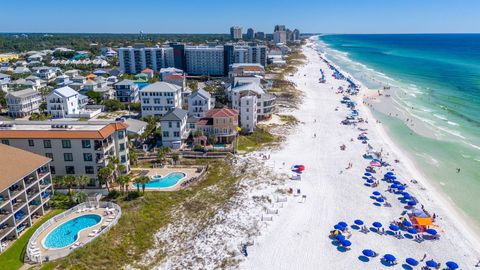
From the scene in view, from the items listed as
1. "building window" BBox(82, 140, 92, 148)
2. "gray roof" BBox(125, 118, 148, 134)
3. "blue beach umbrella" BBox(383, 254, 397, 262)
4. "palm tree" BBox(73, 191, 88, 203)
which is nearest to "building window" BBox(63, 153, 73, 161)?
"building window" BBox(82, 140, 92, 148)

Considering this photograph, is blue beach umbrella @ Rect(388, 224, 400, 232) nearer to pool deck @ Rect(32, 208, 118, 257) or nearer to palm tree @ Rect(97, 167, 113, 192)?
pool deck @ Rect(32, 208, 118, 257)

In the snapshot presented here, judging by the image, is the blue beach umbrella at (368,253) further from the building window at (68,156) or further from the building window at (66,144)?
the building window at (66,144)

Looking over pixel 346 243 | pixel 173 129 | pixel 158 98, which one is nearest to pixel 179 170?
pixel 173 129

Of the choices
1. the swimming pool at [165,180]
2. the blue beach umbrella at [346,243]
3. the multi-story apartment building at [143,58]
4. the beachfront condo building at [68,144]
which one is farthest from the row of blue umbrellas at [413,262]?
the multi-story apartment building at [143,58]

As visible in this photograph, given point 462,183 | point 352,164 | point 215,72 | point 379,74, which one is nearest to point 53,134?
point 352,164

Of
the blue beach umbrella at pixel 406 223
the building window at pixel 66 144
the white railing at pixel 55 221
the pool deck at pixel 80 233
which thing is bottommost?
the blue beach umbrella at pixel 406 223

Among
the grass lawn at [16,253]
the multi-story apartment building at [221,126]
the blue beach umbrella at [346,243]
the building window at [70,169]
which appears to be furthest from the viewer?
the multi-story apartment building at [221,126]

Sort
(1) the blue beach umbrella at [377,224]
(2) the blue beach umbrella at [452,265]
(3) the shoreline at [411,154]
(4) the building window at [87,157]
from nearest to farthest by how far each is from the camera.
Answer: (2) the blue beach umbrella at [452,265] → (1) the blue beach umbrella at [377,224] → (3) the shoreline at [411,154] → (4) the building window at [87,157]
